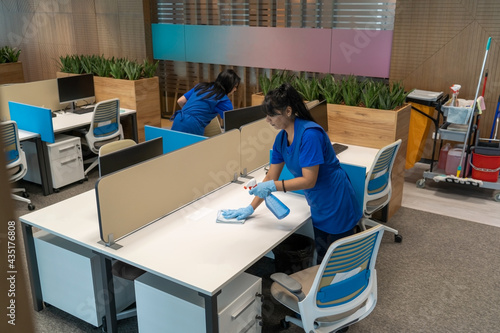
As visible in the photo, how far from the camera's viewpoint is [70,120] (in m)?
5.38

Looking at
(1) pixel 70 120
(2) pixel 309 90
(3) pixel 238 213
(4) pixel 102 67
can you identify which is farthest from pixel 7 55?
(3) pixel 238 213

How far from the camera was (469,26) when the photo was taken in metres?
5.20

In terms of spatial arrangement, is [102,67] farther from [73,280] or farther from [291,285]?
[291,285]

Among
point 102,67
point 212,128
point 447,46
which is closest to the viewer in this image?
point 212,128

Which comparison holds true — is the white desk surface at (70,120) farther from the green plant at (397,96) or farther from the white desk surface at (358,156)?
the green plant at (397,96)

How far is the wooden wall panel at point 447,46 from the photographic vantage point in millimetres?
5125

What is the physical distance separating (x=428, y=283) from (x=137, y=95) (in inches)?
162

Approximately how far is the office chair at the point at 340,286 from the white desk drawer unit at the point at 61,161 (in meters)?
3.43

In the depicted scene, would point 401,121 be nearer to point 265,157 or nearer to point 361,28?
point 265,157

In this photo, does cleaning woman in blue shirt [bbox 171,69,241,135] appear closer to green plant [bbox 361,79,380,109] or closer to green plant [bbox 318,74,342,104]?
green plant [bbox 318,74,342,104]

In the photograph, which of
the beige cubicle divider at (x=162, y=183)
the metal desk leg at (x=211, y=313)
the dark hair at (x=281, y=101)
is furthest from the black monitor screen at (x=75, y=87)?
the metal desk leg at (x=211, y=313)

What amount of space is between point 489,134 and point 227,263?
420 cm

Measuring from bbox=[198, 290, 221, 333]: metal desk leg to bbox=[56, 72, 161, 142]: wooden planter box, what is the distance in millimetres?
4217

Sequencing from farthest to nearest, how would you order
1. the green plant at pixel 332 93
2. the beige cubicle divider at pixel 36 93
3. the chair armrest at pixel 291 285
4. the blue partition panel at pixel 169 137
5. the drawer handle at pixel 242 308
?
the beige cubicle divider at pixel 36 93 < the green plant at pixel 332 93 < the blue partition panel at pixel 169 137 < the drawer handle at pixel 242 308 < the chair armrest at pixel 291 285
